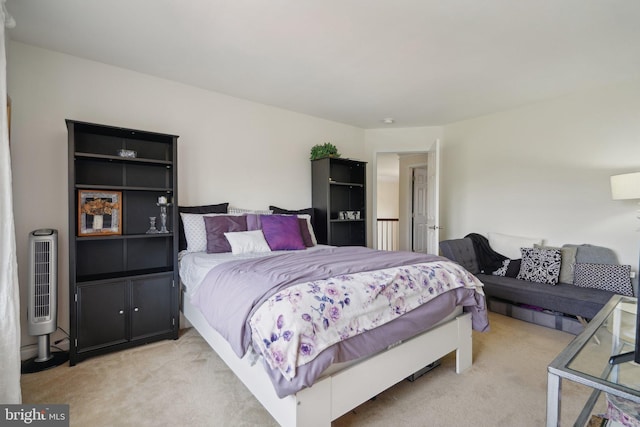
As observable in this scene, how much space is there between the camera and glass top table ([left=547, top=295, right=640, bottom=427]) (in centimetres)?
102

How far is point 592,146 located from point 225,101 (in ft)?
13.3

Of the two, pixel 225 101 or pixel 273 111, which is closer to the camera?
pixel 225 101

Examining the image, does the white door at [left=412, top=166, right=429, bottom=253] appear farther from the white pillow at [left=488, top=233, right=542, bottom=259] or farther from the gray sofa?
the gray sofa

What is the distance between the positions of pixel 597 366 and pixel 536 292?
1.95m

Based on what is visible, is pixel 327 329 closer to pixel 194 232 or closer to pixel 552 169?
pixel 194 232

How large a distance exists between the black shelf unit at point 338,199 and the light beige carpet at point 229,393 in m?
2.05

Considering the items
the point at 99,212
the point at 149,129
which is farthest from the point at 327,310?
the point at 149,129

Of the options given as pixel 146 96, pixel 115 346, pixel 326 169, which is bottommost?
pixel 115 346

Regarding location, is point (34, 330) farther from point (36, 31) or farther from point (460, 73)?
point (460, 73)

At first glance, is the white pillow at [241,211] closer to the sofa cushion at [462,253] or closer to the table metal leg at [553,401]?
the sofa cushion at [462,253]

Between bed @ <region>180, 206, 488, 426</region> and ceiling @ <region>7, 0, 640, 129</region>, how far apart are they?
1.65 m

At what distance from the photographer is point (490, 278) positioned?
3.28 meters

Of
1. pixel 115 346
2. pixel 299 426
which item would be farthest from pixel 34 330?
pixel 299 426

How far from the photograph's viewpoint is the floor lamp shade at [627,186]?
2.46 metres
